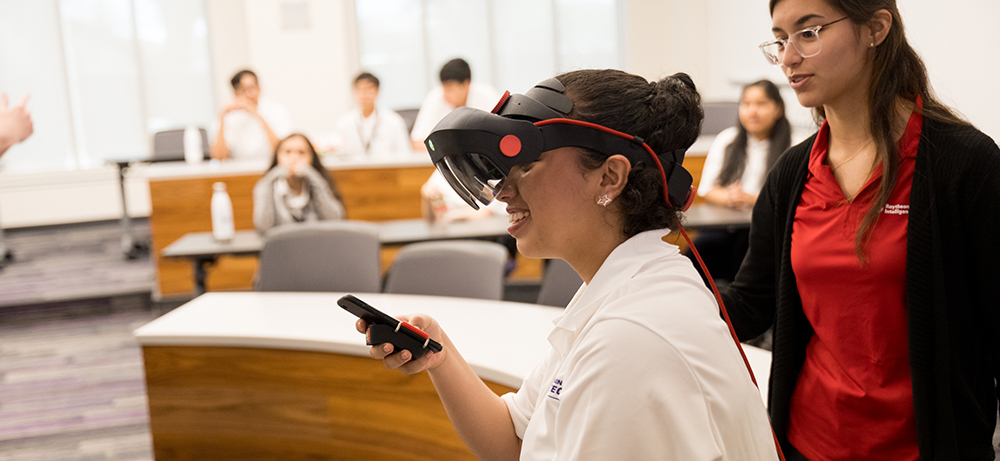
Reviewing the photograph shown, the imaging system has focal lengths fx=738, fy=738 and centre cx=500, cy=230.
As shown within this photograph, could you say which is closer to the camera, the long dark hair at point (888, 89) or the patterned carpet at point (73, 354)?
the long dark hair at point (888, 89)

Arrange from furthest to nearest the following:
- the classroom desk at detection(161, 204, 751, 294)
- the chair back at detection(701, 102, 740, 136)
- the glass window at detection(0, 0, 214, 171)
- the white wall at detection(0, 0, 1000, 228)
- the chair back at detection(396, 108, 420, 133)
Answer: the glass window at detection(0, 0, 214, 171), the white wall at detection(0, 0, 1000, 228), the chair back at detection(396, 108, 420, 133), the chair back at detection(701, 102, 740, 136), the classroom desk at detection(161, 204, 751, 294)

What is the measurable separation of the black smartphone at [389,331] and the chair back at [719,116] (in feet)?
19.7

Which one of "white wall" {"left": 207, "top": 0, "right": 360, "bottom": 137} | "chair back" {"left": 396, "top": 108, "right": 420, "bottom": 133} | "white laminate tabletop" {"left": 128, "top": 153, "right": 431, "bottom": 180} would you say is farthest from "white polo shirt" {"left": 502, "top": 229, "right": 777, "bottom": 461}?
"white wall" {"left": 207, "top": 0, "right": 360, "bottom": 137}

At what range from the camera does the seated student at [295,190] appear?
4355mm

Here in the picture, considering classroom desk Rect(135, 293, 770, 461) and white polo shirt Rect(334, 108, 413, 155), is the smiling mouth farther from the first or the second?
white polo shirt Rect(334, 108, 413, 155)

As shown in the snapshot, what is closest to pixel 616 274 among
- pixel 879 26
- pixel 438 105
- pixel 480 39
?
pixel 879 26

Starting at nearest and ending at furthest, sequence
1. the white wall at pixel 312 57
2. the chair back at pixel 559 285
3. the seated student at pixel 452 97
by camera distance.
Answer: the chair back at pixel 559 285, the seated student at pixel 452 97, the white wall at pixel 312 57

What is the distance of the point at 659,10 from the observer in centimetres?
924

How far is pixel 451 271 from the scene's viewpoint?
9.02 ft

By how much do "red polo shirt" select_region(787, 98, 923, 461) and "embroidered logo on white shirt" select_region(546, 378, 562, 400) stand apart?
562mm

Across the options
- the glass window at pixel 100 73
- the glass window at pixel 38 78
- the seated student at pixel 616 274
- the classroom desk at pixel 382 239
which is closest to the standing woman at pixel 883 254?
the seated student at pixel 616 274

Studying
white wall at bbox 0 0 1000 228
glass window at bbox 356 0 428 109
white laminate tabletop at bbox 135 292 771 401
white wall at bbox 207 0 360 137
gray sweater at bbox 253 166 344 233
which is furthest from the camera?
glass window at bbox 356 0 428 109

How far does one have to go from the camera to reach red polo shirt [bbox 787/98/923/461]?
116cm

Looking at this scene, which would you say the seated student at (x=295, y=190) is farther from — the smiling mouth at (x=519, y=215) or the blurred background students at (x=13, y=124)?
the smiling mouth at (x=519, y=215)
